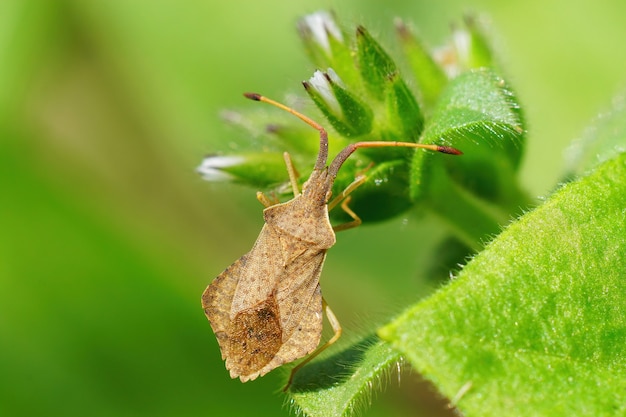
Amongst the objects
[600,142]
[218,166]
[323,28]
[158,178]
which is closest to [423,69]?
[323,28]

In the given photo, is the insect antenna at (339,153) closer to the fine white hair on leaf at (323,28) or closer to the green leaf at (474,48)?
the fine white hair on leaf at (323,28)

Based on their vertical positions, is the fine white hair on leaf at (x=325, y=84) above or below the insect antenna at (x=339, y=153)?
above

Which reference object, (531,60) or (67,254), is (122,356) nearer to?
(67,254)

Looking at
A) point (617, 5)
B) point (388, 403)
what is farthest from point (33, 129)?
point (617, 5)

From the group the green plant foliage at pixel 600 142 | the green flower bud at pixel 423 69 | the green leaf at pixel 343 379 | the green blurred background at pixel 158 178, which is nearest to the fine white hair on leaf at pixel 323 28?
the green blurred background at pixel 158 178

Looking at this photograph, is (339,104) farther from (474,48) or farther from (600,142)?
(600,142)

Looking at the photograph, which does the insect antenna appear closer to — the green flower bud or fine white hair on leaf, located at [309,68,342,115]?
fine white hair on leaf, located at [309,68,342,115]
